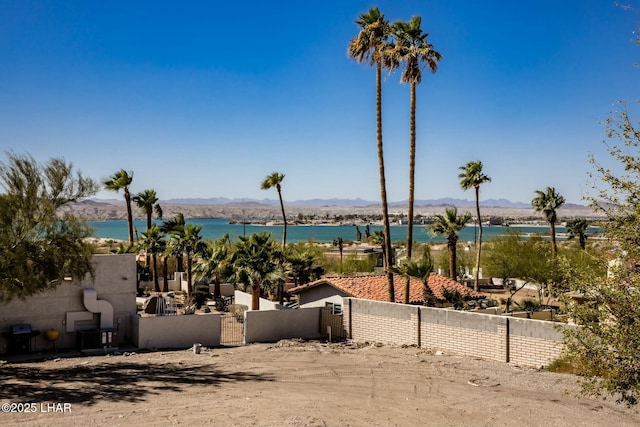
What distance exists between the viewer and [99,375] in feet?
67.1

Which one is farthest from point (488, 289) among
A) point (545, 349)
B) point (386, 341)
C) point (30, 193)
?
point (30, 193)

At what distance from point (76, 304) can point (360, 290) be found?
48.9 feet

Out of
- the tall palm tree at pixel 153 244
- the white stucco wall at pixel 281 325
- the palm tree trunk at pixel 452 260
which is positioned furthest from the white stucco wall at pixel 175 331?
the palm tree trunk at pixel 452 260

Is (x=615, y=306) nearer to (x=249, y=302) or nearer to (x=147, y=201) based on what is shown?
(x=249, y=302)

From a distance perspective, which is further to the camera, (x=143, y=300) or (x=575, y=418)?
(x=143, y=300)

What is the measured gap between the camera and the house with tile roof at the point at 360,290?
32.8 m

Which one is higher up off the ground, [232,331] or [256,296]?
[256,296]

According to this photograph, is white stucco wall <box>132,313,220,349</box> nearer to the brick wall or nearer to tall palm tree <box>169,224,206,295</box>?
the brick wall

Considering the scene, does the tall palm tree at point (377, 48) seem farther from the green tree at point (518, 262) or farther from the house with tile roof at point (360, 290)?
the green tree at point (518, 262)

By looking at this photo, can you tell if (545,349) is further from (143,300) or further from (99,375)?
(143,300)

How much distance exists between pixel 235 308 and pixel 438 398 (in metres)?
21.6

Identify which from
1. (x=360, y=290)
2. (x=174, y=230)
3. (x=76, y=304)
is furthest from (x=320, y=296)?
(x=174, y=230)

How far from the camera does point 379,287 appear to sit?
35.1 m

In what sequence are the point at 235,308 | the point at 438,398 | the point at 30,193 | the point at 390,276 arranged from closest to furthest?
the point at 438,398
the point at 30,193
the point at 390,276
the point at 235,308
